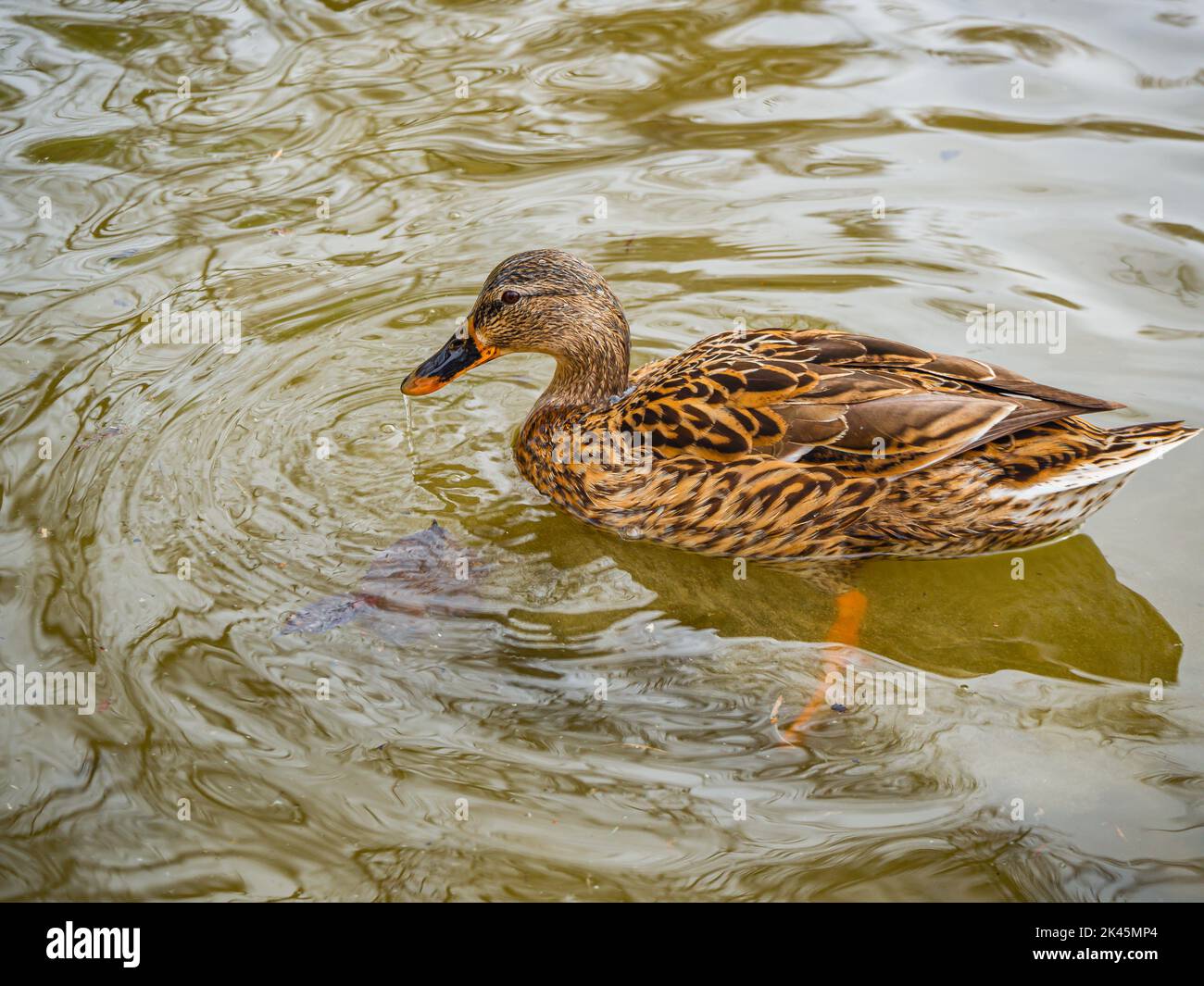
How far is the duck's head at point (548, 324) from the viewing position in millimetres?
6066

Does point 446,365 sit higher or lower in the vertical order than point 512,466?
higher

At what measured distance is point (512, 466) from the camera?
21.0 ft

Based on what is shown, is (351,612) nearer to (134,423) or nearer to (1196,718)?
(134,423)

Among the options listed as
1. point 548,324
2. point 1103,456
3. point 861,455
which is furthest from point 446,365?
point 1103,456

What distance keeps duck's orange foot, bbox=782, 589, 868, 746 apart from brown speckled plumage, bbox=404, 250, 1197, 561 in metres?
0.25

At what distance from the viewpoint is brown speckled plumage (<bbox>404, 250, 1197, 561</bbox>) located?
17.2ft

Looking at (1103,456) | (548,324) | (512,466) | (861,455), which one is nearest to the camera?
(1103,456)

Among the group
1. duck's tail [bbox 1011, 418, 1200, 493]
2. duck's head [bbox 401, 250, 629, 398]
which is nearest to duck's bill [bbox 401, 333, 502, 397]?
duck's head [bbox 401, 250, 629, 398]

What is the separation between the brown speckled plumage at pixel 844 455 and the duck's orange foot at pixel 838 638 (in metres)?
0.25

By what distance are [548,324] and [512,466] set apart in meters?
0.81

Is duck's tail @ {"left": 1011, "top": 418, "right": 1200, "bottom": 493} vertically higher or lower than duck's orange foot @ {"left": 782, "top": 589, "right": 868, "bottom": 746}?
higher

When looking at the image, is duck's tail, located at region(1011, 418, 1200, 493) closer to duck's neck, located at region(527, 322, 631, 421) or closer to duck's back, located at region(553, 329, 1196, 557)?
duck's back, located at region(553, 329, 1196, 557)

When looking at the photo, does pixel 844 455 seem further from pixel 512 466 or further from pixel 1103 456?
pixel 512 466

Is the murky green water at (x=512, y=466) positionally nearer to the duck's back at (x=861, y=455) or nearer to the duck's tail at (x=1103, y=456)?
the duck's back at (x=861, y=455)
